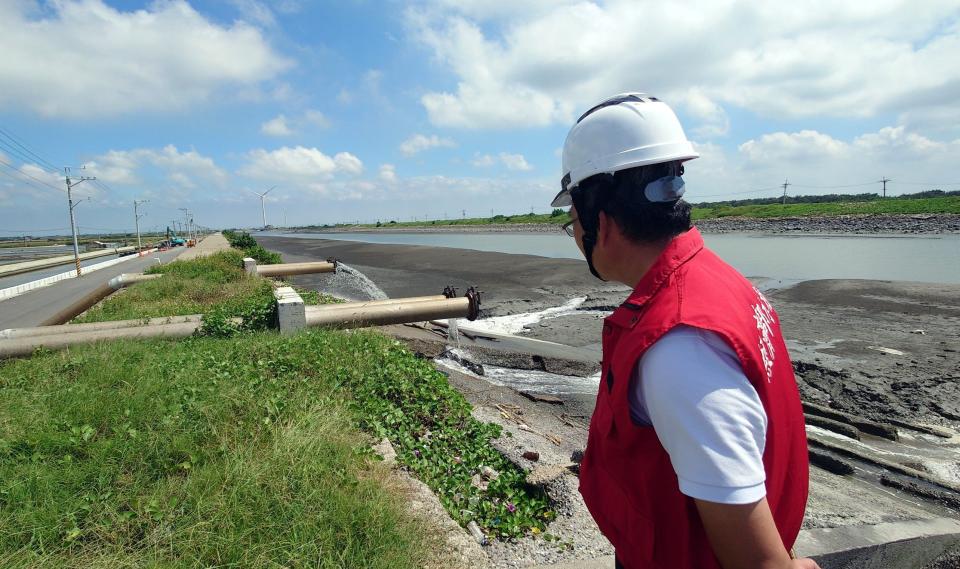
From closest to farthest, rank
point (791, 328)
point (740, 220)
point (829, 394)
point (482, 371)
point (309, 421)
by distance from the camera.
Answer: point (309, 421)
point (829, 394)
point (482, 371)
point (791, 328)
point (740, 220)

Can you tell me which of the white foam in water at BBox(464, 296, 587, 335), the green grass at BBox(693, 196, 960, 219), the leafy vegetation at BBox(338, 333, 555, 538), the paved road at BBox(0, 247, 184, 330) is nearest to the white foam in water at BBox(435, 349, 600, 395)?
the leafy vegetation at BBox(338, 333, 555, 538)

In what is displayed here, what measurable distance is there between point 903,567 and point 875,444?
120 inches

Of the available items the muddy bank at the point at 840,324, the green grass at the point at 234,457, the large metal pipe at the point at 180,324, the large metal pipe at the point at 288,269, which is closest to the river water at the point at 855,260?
the muddy bank at the point at 840,324

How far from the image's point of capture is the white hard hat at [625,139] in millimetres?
1554

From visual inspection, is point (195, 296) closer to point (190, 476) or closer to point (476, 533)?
point (190, 476)

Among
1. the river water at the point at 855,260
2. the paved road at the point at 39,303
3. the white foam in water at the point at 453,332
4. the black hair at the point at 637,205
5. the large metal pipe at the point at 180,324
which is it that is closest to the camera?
the black hair at the point at 637,205

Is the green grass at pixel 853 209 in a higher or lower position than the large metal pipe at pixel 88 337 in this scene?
higher

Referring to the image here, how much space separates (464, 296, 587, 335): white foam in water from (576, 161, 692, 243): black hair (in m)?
10.4

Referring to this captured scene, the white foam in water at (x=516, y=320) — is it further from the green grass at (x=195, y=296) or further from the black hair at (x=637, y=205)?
the black hair at (x=637, y=205)

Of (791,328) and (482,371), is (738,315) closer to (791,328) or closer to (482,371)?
(482,371)

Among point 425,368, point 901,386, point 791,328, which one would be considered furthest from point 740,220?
point 425,368

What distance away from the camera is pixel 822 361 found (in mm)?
9594

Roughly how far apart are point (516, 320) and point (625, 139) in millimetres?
12461

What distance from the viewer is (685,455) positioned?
112 centimetres
